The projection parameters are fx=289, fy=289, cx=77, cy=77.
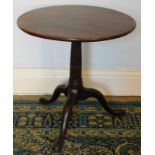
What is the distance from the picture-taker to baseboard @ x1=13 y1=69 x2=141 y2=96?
2086 mm

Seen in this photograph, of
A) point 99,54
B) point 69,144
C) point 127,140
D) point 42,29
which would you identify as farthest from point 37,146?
point 99,54

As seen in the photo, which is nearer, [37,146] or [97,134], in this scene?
[37,146]

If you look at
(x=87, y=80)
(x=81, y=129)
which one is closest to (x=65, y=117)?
(x=81, y=129)

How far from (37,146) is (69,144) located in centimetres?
18

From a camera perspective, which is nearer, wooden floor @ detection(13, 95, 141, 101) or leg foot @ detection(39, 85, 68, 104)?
leg foot @ detection(39, 85, 68, 104)

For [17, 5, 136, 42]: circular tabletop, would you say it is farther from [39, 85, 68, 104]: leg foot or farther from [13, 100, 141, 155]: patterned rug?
[13, 100, 141, 155]: patterned rug

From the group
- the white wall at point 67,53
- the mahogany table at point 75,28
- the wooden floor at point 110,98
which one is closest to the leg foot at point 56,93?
the mahogany table at point 75,28

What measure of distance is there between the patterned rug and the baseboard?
0.12 m

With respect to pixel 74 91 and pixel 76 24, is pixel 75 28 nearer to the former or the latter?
pixel 76 24

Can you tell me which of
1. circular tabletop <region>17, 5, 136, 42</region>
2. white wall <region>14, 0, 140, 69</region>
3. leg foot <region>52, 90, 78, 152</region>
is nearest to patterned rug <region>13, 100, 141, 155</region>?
leg foot <region>52, 90, 78, 152</region>

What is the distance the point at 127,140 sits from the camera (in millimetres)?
1652

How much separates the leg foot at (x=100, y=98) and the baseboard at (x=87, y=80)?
259 millimetres
